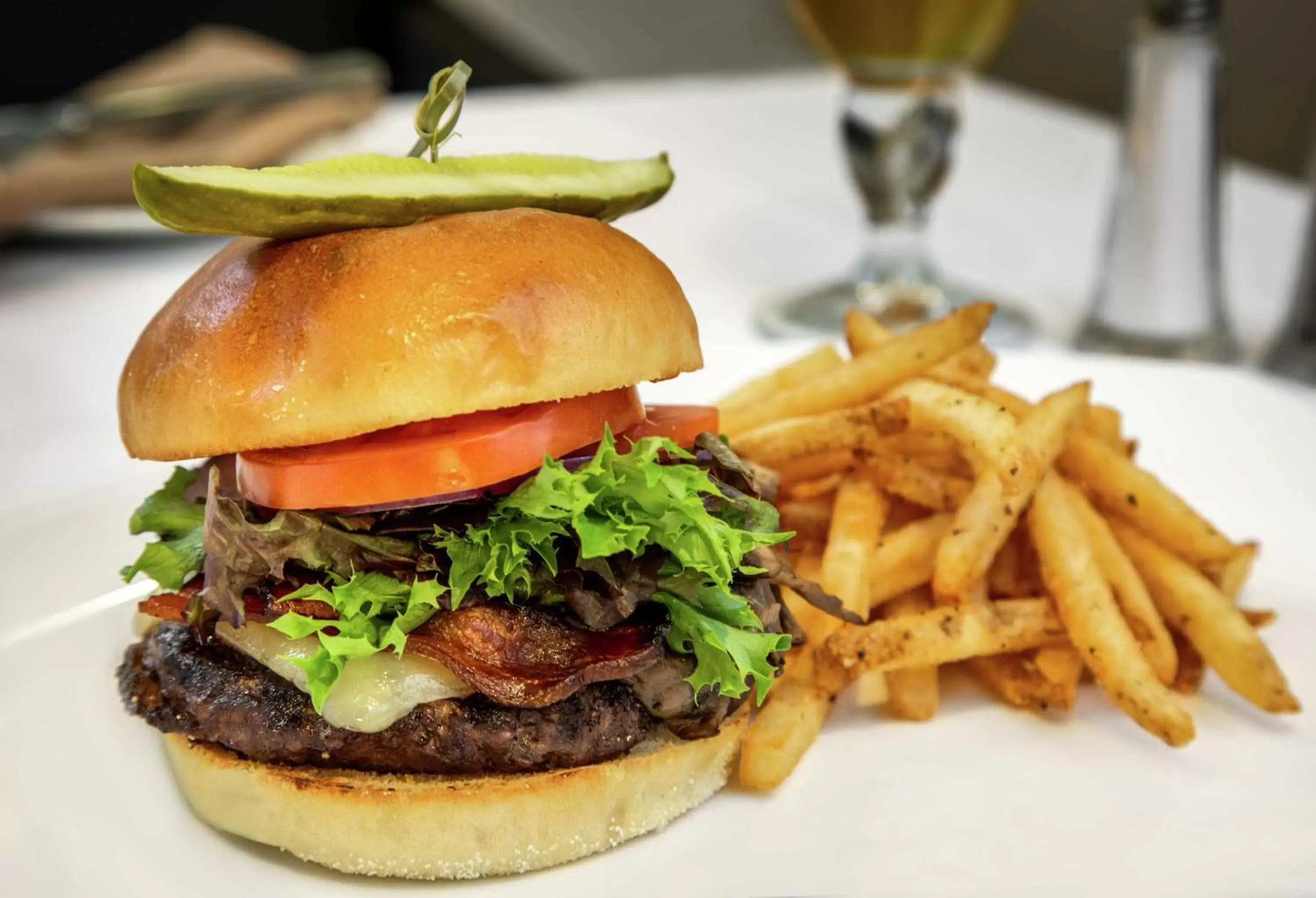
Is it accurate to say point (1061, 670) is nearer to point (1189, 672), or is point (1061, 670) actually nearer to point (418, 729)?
point (1189, 672)

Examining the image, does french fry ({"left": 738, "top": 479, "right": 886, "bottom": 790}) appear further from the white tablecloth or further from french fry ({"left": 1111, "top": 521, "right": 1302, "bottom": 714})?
the white tablecloth

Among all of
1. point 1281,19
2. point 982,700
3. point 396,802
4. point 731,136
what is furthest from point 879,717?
point 1281,19

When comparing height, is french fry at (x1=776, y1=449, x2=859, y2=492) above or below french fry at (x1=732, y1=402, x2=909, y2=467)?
below

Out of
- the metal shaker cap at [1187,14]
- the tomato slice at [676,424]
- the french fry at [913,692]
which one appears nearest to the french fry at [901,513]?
the french fry at [913,692]

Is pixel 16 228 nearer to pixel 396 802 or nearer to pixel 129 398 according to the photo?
pixel 129 398

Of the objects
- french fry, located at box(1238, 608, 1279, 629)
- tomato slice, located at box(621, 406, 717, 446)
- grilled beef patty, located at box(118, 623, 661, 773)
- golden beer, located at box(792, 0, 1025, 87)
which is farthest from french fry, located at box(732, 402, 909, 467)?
golden beer, located at box(792, 0, 1025, 87)

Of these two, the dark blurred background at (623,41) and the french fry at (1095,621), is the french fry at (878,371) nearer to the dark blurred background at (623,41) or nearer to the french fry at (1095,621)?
the french fry at (1095,621)

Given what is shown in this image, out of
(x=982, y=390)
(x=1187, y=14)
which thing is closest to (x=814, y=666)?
(x=982, y=390)
